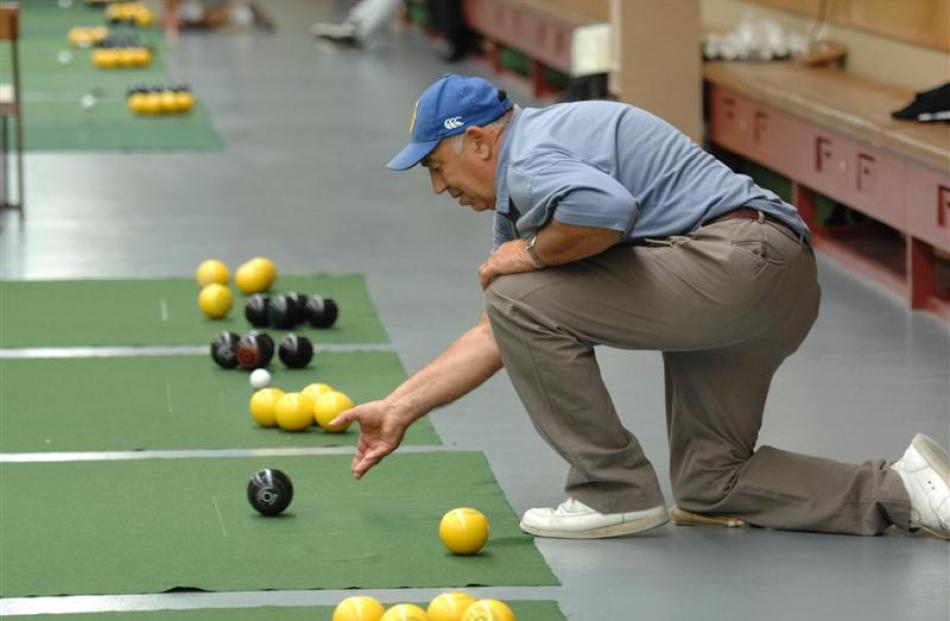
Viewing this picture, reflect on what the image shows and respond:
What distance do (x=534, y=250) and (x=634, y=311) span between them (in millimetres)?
292

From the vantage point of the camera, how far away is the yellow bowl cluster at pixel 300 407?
5.80 meters

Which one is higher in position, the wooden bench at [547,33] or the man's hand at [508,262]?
the man's hand at [508,262]

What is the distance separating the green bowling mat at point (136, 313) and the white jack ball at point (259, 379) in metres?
0.76

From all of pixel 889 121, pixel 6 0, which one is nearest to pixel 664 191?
pixel 889 121

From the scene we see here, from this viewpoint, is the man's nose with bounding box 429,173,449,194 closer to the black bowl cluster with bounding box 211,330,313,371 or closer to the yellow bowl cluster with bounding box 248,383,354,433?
the yellow bowl cluster with bounding box 248,383,354,433

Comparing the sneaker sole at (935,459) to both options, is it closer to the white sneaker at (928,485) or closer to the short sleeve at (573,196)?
the white sneaker at (928,485)

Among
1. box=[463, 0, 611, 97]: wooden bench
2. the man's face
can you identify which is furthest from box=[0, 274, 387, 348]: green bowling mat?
box=[463, 0, 611, 97]: wooden bench

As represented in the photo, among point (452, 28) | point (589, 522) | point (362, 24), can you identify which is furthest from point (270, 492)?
point (362, 24)

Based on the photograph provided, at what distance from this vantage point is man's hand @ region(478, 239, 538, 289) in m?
4.65

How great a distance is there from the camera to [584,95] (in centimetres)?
1122

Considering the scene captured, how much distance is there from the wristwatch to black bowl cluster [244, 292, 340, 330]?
105 inches

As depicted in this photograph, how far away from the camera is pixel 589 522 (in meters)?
4.79

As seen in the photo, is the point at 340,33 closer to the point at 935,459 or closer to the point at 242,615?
the point at 935,459

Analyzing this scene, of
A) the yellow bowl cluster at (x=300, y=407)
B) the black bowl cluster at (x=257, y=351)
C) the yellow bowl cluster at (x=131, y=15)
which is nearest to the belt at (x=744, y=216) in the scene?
the yellow bowl cluster at (x=300, y=407)
